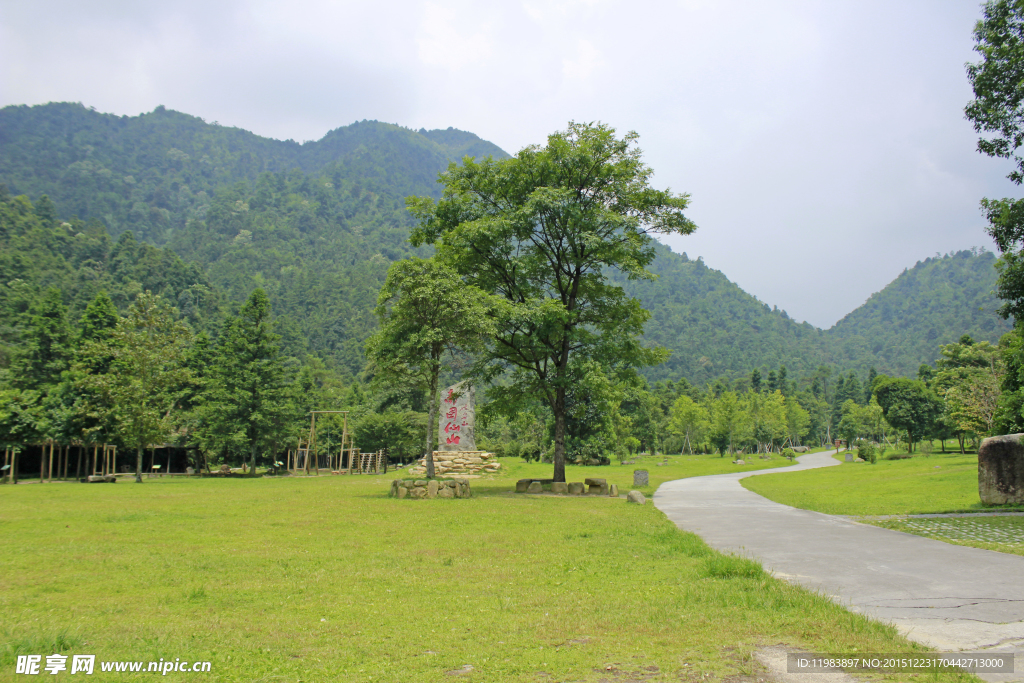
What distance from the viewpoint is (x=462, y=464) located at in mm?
34594

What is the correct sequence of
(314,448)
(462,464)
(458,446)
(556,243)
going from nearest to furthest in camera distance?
(556,243) < (462,464) < (458,446) < (314,448)

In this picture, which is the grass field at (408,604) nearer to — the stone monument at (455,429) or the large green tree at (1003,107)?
the large green tree at (1003,107)

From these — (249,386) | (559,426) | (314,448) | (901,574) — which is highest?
(249,386)

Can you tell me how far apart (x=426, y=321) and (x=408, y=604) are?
46.6 feet

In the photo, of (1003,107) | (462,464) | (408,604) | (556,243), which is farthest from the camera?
(462,464)

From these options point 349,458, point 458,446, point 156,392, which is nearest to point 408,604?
point 156,392

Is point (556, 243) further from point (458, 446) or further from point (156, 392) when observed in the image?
point (156, 392)

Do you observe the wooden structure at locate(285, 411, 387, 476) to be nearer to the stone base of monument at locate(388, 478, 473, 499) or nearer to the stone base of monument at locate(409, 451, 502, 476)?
the stone base of monument at locate(409, 451, 502, 476)

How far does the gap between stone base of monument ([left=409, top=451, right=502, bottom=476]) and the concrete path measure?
23.3m

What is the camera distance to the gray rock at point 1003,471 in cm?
1322

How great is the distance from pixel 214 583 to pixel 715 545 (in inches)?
278

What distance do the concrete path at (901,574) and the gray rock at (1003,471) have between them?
4215 mm

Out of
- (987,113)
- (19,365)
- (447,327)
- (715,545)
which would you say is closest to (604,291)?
(447,327)

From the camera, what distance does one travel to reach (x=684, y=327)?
618 feet
